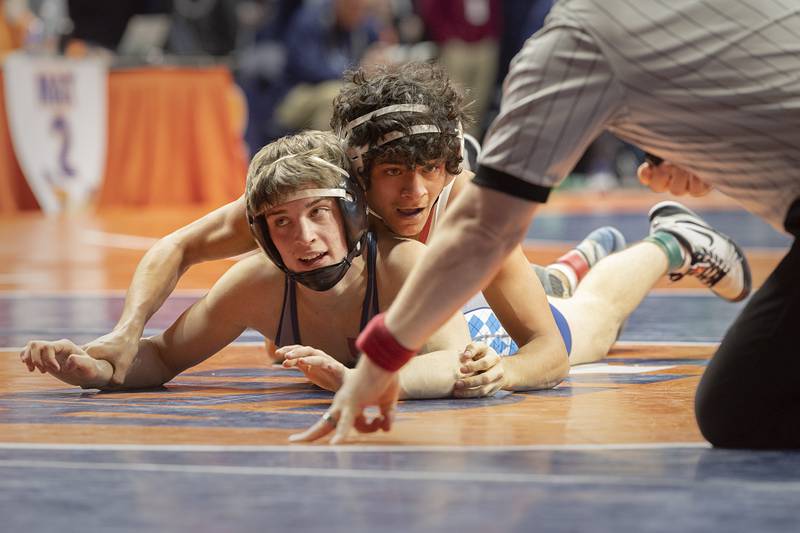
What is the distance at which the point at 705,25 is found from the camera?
233 cm

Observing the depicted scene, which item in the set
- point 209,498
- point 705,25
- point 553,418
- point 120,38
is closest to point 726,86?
point 705,25

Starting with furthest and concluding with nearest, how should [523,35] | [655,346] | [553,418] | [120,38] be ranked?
1. [523,35]
2. [120,38]
3. [655,346]
4. [553,418]

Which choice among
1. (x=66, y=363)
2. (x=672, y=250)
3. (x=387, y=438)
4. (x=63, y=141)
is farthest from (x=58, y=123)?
(x=387, y=438)

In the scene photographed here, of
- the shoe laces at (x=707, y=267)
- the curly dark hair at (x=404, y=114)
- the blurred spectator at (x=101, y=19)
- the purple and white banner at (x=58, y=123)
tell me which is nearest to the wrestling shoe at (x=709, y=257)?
the shoe laces at (x=707, y=267)

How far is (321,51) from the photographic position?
11773 millimetres

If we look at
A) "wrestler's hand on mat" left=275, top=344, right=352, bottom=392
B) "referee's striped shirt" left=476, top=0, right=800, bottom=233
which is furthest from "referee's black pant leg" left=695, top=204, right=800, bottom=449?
"wrestler's hand on mat" left=275, top=344, right=352, bottom=392

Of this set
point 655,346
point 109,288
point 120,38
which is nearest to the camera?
point 655,346

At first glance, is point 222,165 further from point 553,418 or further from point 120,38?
point 553,418

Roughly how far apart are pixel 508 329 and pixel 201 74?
9176 mm

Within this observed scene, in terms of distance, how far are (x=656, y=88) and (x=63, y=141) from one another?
983cm

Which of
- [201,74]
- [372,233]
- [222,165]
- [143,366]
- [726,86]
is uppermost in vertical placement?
[726,86]

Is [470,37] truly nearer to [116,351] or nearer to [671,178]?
[116,351]

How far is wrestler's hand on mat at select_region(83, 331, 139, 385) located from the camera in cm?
331

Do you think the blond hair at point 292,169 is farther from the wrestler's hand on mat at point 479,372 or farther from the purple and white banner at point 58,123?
the purple and white banner at point 58,123
